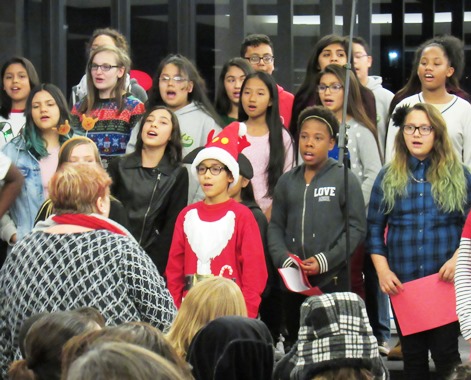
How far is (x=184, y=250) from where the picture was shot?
7086mm

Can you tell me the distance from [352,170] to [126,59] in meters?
1.89

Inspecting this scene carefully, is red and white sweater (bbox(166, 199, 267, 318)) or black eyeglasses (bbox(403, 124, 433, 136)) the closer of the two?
black eyeglasses (bbox(403, 124, 433, 136))

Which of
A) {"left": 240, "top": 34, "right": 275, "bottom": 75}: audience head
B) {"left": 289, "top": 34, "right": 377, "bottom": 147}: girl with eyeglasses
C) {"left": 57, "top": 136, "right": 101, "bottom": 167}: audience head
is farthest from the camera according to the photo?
{"left": 240, "top": 34, "right": 275, "bottom": 75}: audience head

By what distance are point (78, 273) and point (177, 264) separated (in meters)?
2.26

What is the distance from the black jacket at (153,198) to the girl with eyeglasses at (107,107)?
0.44 m

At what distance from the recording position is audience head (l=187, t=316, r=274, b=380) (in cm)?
397

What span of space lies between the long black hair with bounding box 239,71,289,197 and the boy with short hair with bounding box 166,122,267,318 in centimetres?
52

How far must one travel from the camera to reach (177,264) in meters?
7.08

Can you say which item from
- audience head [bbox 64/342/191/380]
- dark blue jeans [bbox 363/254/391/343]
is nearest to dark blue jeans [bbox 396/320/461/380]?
dark blue jeans [bbox 363/254/391/343]

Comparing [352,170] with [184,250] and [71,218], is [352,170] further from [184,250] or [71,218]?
[71,218]

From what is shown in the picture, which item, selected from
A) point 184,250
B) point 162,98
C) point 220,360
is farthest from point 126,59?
point 220,360

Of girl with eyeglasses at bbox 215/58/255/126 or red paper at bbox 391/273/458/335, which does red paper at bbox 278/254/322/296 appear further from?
girl with eyeglasses at bbox 215/58/255/126

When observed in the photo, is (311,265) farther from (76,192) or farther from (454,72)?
(76,192)

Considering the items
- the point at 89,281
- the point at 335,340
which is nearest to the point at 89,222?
the point at 89,281
